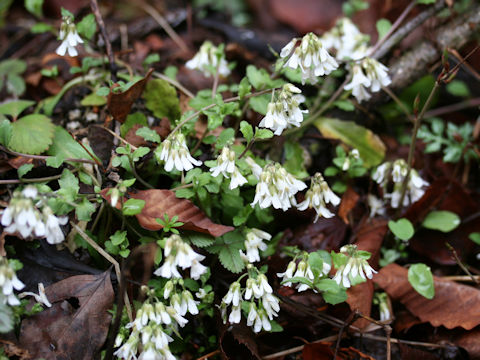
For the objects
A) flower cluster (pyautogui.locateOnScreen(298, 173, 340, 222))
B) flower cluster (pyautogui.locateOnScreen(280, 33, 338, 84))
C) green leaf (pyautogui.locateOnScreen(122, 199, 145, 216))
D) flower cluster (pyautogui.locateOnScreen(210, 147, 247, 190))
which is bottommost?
flower cluster (pyautogui.locateOnScreen(298, 173, 340, 222))

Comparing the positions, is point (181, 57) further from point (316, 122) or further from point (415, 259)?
point (415, 259)

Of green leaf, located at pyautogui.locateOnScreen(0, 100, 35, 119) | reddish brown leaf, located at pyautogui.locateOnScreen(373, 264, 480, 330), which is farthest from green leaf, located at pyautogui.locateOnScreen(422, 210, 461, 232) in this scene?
green leaf, located at pyautogui.locateOnScreen(0, 100, 35, 119)

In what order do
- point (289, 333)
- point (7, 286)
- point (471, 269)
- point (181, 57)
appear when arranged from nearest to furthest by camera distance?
point (7, 286) < point (289, 333) < point (471, 269) < point (181, 57)

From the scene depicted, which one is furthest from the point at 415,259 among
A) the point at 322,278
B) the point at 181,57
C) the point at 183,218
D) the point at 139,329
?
the point at 181,57

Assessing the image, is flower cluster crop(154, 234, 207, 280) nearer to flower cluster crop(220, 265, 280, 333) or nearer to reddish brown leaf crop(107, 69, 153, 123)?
flower cluster crop(220, 265, 280, 333)

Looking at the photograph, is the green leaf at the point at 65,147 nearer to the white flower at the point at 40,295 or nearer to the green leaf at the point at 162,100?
the green leaf at the point at 162,100
